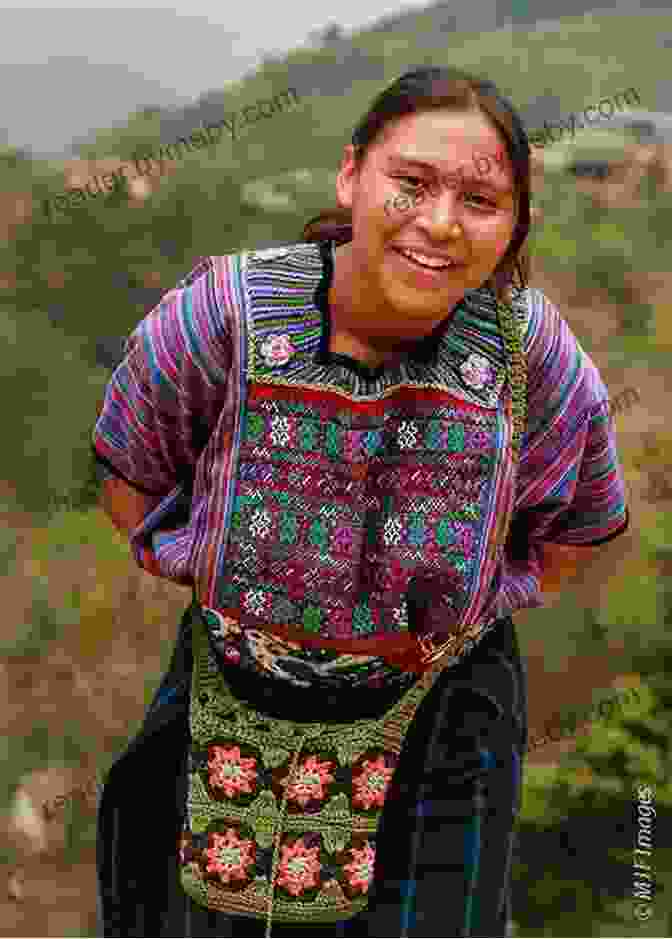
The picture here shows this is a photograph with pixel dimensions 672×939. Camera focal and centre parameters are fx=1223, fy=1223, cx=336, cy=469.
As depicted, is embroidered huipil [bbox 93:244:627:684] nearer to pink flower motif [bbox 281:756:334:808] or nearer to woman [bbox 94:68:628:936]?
woman [bbox 94:68:628:936]

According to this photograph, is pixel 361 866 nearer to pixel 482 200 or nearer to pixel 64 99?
pixel 482 200

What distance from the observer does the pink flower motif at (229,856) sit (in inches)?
57.1

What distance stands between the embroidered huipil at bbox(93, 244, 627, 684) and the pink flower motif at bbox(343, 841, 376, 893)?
0.77 ft

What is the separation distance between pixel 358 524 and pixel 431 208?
0.34 meters

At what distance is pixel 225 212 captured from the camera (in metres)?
4.66

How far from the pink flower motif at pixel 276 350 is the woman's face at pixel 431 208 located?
0.11 metres

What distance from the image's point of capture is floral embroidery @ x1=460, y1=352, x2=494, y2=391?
1.33 m

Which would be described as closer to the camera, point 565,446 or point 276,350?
point 276,350

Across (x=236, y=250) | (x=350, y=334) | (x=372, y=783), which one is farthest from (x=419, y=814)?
(x=236, y=250)

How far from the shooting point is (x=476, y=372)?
4.37ft

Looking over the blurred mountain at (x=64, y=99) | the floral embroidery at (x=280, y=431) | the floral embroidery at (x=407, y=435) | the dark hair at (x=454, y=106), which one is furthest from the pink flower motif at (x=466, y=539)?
the blurred mountain at (x=64, y=99)

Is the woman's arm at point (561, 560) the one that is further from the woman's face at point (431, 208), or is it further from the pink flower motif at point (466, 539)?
the woman's face at point (431, 208)

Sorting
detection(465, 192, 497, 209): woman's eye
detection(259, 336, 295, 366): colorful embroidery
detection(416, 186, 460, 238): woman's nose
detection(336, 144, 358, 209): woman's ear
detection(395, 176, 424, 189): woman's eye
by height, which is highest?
detection(336, 144, 358, 209): woman's ear

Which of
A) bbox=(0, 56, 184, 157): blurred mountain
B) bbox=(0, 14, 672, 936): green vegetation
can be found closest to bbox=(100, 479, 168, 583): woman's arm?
bbox=(0, 14, 672, 936): green vegetation
